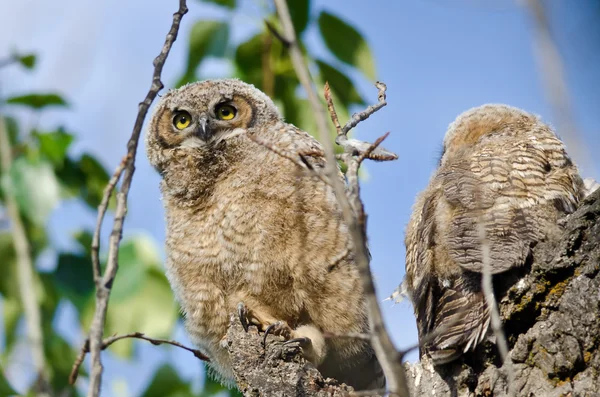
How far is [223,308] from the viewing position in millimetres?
3436

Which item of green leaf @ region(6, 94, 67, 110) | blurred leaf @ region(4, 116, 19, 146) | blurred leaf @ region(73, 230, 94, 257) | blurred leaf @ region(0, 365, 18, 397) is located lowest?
blurred leaf @ region(0, 365, 18, 397)

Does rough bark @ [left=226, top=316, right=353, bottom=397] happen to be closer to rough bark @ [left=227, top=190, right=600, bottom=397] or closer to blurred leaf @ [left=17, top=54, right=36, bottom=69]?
rough bark @ [left=227, top=190, right=600, bottom=397]

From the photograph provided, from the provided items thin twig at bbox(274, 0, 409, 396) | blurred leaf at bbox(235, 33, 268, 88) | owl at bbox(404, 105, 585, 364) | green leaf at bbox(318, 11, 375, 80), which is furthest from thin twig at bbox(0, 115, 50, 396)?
thin twig at bbox(274, 0, 409, 396)

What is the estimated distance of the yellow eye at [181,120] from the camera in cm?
407

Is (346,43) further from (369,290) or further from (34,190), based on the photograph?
(369,290)

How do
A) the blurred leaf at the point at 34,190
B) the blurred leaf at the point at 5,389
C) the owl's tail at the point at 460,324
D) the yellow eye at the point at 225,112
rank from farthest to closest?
the blurred leaf at the point at 34,190 → the yellow eye at the point at 225,112 → the blurred leaf at the point at 5,389 → the owl's tail at the point at 460,324

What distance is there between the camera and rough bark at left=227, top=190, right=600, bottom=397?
8.48 ft

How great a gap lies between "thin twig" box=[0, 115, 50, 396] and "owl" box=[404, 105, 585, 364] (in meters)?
2.05

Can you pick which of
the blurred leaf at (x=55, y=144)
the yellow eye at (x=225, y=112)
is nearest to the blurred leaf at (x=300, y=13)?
the yellow eye at (x=225, y=112)

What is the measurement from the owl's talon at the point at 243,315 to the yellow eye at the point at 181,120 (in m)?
1.22

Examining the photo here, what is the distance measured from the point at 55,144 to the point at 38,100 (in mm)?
313

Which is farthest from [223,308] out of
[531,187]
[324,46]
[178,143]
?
[324,46]

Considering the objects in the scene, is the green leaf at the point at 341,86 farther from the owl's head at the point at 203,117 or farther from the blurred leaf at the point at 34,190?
the blurred leaf at the point at 34,190

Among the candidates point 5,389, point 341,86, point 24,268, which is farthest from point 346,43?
point 5,389
